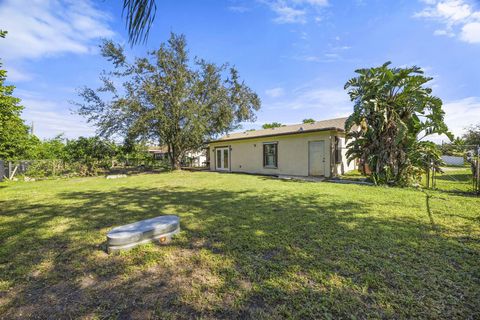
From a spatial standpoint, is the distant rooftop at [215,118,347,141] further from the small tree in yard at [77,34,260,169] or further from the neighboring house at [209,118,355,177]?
the small tree in yard at [77,34,260,169]

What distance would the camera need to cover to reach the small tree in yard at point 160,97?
15.2 metres

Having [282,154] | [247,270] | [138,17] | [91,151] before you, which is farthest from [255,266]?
[91,151]

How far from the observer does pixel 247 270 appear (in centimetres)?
259

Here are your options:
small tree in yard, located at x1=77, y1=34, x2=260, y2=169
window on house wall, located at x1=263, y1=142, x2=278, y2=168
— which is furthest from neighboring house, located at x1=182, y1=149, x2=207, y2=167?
window on house wall, located at x1=263, y1=142, x2=278, y2=168

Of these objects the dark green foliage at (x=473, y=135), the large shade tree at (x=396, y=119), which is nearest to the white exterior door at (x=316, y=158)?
the large shade tree at (x=396, y=119)

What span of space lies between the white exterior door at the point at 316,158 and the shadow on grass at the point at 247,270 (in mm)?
7667

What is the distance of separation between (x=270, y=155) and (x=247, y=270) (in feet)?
40.9

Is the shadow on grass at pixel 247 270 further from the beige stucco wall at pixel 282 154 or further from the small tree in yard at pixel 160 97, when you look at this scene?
the small tree in yard at pixel 160 97

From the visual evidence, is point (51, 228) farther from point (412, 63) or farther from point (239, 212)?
point (412, 63)

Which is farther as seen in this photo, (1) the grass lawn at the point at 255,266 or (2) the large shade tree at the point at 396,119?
(2) the large shade tree at the point at 396,119

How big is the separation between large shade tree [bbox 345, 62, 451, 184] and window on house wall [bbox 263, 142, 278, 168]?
18.8 ft

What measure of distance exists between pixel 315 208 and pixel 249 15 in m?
6.85

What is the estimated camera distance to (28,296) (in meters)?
2.17

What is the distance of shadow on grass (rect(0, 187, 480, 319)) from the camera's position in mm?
1968
